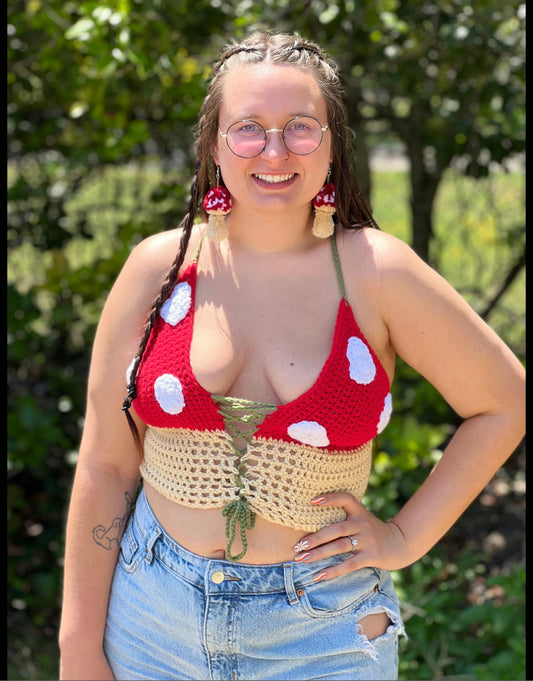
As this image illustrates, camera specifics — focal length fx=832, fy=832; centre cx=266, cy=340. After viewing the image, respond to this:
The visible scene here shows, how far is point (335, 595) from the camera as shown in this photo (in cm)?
162

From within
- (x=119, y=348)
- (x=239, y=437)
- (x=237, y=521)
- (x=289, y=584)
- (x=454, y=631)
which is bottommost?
(x=454, y=631)

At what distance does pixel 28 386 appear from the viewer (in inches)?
137

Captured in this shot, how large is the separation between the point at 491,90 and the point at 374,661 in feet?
6.80

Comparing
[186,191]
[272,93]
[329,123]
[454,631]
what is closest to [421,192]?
[186,191]

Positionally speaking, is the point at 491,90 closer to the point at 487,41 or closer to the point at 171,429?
the point at 487,41

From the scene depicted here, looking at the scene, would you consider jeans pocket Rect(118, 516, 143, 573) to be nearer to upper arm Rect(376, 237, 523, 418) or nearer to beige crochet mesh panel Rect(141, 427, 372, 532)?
beige crochet mesh panel Rect(141, 427, 372, 532)

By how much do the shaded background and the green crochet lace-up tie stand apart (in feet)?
4.38

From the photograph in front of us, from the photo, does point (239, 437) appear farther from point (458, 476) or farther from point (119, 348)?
point (458, 476)

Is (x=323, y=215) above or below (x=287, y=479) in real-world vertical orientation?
above

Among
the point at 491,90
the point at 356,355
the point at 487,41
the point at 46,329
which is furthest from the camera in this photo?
the point at 46,329

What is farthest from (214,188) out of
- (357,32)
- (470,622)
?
(470,622)

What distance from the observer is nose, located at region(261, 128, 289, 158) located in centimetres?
160

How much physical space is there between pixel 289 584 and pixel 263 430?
30cm

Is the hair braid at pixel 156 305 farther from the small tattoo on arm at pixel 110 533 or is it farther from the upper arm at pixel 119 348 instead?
the small tattoo on arm at pixel 110 533
